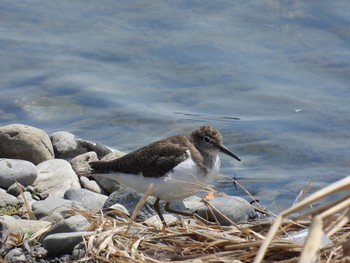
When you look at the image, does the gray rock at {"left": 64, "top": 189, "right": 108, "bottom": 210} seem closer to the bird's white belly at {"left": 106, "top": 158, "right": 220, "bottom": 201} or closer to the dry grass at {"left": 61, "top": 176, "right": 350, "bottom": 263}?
the bird's white belly at {"left": 106, "top": 158, "right": 220, "bottom": 201}

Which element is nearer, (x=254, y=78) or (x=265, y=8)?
(x=254, y=78)

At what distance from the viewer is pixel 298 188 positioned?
362 inches

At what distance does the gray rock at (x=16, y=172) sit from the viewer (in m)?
8.14

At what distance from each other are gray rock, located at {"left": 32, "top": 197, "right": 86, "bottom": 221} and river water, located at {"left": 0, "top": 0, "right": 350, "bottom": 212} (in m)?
2.42

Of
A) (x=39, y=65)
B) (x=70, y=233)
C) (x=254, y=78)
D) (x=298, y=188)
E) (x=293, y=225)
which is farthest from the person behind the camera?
(x=39, y=65)

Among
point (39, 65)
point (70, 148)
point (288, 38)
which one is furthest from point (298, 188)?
point (39, 65)

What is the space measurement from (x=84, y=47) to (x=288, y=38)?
2994 millimetres

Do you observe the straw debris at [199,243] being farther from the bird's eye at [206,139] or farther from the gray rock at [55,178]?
the gray rock at [55,178]

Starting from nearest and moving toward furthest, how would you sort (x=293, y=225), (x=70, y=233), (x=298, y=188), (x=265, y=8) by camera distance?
(x=293, y=225) < (x=70, y=233) < (x=298, y=188) < (x=265, y=8)

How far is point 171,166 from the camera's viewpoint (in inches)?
285

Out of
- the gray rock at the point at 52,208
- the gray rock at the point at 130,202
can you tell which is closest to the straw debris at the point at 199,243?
the gray rock at the point at 52,208

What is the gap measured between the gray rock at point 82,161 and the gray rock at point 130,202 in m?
1.10

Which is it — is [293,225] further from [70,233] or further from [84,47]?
[84,47]

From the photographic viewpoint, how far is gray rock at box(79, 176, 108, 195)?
28.5ft
